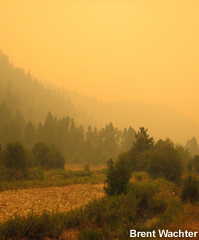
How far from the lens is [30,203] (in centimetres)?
1483

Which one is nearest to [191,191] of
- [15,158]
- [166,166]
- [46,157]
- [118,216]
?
[118,216]

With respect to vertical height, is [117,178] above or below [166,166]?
above

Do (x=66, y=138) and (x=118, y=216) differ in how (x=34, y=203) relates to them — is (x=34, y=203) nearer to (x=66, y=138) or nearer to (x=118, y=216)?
(x=118, y=216)

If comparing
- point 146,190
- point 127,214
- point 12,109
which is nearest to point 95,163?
point 146,190

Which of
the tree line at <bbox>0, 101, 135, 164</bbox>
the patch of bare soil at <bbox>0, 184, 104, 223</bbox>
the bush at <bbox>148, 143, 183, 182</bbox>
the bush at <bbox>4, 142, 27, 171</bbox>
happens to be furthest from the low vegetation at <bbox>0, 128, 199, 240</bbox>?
the tree line at <bbox>0, 101, 135, 164</bbox>

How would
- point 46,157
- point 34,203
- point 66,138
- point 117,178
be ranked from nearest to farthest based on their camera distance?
point 34,203 < point 117,178 < point 46,157 < point 66,138

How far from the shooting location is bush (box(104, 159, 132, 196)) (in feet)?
48.2

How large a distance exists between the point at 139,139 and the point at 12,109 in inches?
3960

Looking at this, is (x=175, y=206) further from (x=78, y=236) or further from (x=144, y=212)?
(x=78, y=236)

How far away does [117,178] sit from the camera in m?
15.0

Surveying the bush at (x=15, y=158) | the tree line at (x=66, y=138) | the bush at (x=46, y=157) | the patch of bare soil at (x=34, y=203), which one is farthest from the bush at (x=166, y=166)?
the tree line at (x=66, y=138)

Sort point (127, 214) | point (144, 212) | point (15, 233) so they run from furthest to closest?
point (144, 212)
point (127, 214)
point (15, 233)

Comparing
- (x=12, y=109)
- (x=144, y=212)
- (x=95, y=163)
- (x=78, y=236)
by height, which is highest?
(x=12, y=109)

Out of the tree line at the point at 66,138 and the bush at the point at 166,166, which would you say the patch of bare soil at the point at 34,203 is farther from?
the tree line at the point at 66,138
